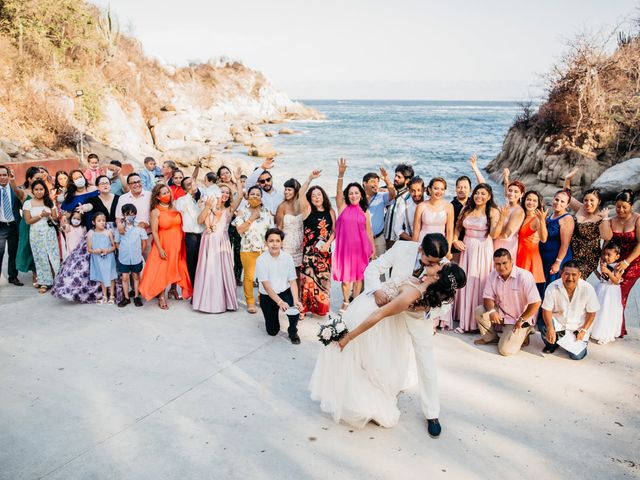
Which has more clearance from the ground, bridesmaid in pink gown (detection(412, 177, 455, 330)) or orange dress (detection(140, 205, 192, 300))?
bridesmaid in pink gown (detection(412, 177, 455, 330))

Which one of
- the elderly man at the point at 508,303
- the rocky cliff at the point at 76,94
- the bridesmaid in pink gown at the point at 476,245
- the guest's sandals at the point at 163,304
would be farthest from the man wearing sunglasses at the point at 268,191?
the rocky cliff at the point at 76,94

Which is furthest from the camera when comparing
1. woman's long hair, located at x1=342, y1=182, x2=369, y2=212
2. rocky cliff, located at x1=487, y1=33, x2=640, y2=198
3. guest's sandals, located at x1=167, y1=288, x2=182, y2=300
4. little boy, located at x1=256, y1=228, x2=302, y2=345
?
rocky cliff, located at x1=487, y1=33, x2=640, y2=198

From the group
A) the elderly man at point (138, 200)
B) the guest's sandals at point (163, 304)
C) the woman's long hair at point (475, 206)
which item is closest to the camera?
the woman's long hair at point (475, 206)

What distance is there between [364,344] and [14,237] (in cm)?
618

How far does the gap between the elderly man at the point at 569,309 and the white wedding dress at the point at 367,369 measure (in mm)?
2226

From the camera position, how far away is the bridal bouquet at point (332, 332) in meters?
3.65

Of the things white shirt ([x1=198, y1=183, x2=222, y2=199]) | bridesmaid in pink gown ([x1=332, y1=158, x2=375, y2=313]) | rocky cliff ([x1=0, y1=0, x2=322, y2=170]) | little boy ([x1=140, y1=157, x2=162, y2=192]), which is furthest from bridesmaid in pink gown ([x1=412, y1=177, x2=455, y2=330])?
rocky cliff ([x1=0, y1=0, x2=322, y2=170])

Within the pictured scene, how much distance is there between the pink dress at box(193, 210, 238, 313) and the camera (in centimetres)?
627

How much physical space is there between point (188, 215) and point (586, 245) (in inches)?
206

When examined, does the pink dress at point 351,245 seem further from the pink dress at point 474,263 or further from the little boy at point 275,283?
the pink dress at point 474,263

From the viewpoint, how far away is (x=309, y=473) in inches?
133

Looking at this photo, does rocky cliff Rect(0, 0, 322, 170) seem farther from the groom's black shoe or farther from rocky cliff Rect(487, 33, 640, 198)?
rocky cliff Rect(487, 33, 640, 198)

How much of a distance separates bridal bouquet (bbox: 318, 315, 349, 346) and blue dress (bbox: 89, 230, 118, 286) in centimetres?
393

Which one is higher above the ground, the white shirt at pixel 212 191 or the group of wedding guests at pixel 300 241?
the white shirt at pixel 212 191
